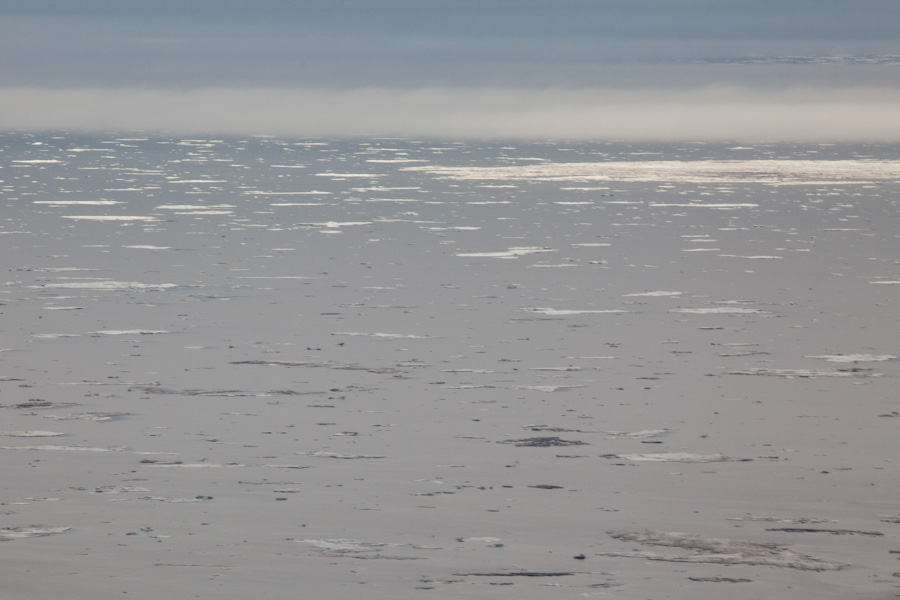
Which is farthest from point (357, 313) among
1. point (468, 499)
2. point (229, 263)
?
point (468, 499)

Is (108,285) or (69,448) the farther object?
(108,285)

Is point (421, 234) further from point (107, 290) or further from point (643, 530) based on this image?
point (643, 530)

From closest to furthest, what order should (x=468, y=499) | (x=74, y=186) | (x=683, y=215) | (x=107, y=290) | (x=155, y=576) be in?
(x=155, y=576) < (x=468, y=499) < (x=107, y=290) < (x=683, y=215) < (x=74, y=186)

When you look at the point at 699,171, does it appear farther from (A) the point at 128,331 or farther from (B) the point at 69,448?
(B) the point at 69,448

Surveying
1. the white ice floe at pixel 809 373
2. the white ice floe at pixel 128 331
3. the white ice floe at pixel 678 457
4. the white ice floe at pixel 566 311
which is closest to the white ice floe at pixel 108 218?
the white ice floe at pixel 566 311

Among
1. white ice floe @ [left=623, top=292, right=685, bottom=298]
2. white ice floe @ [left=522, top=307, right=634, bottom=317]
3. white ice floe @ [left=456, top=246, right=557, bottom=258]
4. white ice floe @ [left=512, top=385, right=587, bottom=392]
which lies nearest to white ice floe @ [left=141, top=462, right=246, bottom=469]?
white ice floe @ [left=512, top=385, right=587, bottom=392]

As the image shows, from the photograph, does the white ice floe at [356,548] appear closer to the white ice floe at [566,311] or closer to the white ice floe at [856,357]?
the white ice floe at [856,357]

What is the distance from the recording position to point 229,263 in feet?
70.9

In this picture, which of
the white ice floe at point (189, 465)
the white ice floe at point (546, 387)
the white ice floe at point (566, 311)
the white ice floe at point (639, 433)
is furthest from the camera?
the white ice floe at point (566, 311)

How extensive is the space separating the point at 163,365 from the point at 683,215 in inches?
853

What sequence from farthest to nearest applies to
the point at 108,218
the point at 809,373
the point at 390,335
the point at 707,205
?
1. the point at 707,205
2. the point at 108,218
3. the point at 390,335
4. the point at 809,373

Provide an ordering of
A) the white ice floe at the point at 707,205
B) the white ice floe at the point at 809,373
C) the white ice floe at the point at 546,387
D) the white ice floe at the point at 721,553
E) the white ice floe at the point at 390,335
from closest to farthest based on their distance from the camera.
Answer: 1. the white ice floe at the point at 721,553
2. the white ice floe at the point at 546,387
3. the white ice floe at the point at 809,373
4. the white ice floe at the point at 390,335
5. the white ice floe at the point at 707,205

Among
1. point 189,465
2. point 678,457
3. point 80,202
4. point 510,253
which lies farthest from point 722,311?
point 80,202

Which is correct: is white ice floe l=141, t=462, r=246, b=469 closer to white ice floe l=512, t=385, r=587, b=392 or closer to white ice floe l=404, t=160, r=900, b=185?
white ice floe l=512, t=385, r=587, b=392
